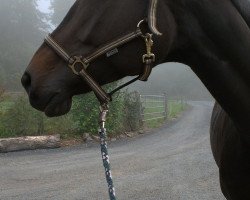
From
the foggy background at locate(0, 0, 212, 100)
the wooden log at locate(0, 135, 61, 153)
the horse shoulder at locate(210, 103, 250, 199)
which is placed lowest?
the horse shoulder at locate(210, 103, 250, 199)

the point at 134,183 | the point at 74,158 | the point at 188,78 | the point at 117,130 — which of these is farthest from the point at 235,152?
the point at 188,78

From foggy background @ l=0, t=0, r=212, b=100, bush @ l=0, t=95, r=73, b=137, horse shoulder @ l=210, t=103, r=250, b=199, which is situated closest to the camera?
horse shoulder @ l=210, t=103, r=250, b=199

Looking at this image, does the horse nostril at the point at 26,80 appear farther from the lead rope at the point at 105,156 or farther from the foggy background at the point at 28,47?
the foggy background at the point at 28,47

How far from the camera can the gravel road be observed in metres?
6.06

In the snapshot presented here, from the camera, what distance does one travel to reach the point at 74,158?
30.1 ft

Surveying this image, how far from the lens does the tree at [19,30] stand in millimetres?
42375

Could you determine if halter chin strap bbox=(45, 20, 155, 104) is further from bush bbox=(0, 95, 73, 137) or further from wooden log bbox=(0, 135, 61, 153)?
bush bbox=(0, 95, 73, 137)

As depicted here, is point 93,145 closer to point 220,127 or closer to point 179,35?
point 220,127

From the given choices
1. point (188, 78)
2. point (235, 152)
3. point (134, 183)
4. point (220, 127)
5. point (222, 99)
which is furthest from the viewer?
point (188, 78)

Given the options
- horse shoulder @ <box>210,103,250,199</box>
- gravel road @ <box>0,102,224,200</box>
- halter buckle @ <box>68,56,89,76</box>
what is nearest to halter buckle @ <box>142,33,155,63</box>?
halter buckle @ <box>68,56,89,76</box>

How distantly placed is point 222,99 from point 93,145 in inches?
370

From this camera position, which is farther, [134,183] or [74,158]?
[74,158]

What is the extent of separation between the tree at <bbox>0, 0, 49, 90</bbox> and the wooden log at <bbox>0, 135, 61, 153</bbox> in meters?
32.0

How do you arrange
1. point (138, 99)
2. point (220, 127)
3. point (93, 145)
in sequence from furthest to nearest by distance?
point (138, 99)
point (93, 145)
point (220, 127)
